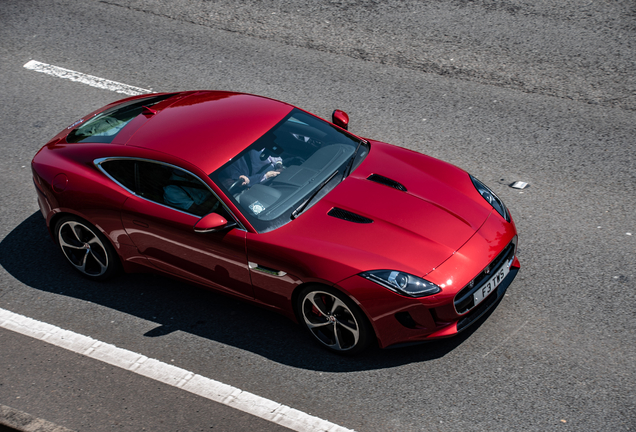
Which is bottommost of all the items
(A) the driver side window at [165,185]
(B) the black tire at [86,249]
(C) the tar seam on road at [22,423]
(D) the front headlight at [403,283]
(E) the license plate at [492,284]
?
(C) the tar seam on road at [22,423]

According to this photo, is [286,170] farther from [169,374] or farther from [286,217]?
[169,374]

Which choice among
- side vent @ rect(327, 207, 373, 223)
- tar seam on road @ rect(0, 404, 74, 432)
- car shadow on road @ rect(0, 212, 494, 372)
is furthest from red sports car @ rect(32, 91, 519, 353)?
tar seam on road @ rect(0, 404, 74, 432)

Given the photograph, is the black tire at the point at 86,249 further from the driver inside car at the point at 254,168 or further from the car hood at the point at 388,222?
the car hood at the point at 388,222

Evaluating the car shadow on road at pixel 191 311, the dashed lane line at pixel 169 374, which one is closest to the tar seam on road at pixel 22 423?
the dashed lane line at pixel 169 374

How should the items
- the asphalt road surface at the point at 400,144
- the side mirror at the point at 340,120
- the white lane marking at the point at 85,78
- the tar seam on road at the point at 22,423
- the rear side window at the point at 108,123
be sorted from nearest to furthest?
the tar seam on road at the point at 22,423
the asphalt road surface at the point at 400,144
the rear side window at the point at 108,123
the side mirror at the point at 340,120
the white lane marking at the point at 85,78

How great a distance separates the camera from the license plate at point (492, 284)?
4953mm

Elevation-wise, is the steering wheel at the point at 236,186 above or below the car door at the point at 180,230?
above

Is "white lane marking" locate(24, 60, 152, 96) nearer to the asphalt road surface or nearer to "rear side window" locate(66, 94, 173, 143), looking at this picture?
the asphalt road surface

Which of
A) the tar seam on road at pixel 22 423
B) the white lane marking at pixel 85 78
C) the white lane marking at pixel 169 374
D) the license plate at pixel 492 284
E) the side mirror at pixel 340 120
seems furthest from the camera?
the white lane marking at pixel 85 78

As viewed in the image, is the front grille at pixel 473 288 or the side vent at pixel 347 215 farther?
the side vent at pixel 347 215

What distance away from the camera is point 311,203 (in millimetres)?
5316

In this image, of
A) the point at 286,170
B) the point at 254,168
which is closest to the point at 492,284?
the point at 286,170

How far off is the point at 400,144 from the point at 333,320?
320cm

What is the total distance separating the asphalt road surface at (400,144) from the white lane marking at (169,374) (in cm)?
7
